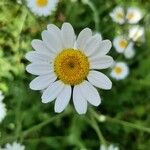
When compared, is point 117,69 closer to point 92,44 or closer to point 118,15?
point 118,15

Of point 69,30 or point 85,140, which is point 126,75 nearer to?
point 85,140

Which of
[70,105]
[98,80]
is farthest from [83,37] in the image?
[70,105]

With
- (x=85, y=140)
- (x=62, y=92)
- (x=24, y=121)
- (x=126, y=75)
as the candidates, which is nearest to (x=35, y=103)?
(x=24, y=121)

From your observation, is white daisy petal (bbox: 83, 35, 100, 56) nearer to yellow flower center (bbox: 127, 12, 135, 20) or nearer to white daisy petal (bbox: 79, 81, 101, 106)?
white daisy petal (bbox: 79, 81, 101, 106)

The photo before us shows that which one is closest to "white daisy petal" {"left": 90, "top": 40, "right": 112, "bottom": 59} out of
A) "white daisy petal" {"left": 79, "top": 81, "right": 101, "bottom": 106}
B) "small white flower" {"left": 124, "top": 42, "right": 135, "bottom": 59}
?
"white daisy petal" {"left": 79, "top": 81, "right": 101, "bottom": 106}

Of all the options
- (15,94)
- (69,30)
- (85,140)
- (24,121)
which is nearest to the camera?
(69,30)
